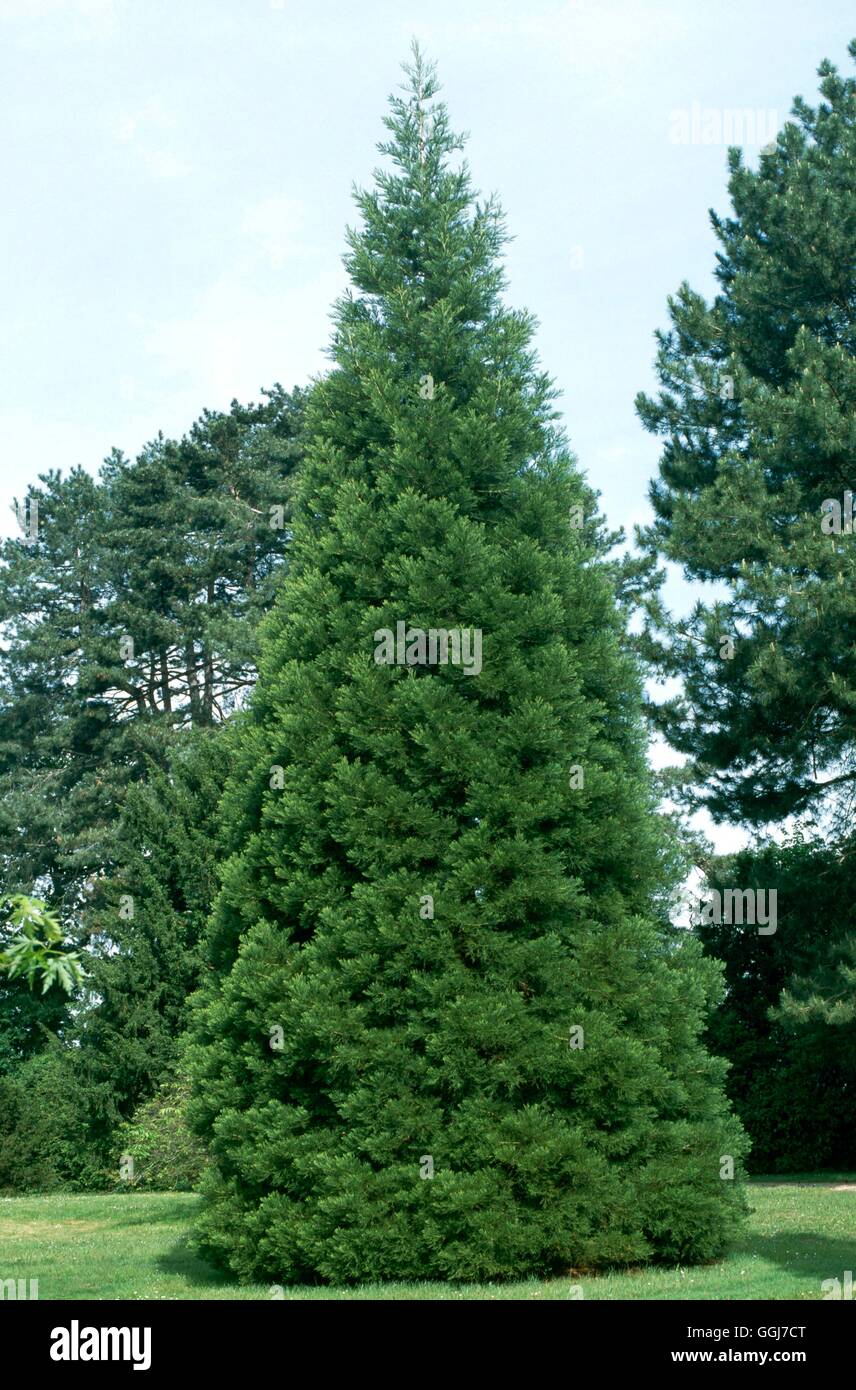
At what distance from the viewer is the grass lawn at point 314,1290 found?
8547mm

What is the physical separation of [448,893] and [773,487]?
14577 mm

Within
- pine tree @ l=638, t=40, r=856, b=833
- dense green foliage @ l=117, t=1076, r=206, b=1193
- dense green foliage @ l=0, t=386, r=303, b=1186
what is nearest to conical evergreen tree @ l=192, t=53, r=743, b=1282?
pine tree @ l=638, t=40, r=856, b=833

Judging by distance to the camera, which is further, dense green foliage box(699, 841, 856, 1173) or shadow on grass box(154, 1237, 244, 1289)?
dense green foliage box(699, 841, 856, 1173)

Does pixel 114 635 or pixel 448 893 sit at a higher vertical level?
pixel 114 635

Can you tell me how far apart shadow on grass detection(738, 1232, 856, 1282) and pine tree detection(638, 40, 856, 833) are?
8.95 meters

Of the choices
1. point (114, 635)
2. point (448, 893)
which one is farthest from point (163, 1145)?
point (114, 635)

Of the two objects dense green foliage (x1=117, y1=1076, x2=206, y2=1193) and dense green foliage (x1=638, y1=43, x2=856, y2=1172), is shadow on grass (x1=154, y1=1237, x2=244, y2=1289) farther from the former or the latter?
dense green foliage (x1=638, y1=43, x2=856, y2=1172)

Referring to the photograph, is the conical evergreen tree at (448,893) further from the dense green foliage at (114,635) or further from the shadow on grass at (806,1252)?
the dense green foliage at (114,635)

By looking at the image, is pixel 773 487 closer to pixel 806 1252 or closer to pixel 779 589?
pixel 779 589

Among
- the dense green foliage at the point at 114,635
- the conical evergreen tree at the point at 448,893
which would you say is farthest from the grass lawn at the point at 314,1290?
the dense green foliage at the point at 114,635

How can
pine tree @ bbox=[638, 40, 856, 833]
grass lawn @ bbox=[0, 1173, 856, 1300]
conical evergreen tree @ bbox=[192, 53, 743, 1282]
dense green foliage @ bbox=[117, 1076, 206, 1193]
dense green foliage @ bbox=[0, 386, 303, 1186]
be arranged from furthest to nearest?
1. dense green foliage @ bbox=[0, 386, 303, 1186]
2. dense green foliage @ bbox=[117, 1076, 206, 1193]
3. pine tree @ bbox=[638, 40, 856, 833]
4. conical evergreen tree @ bbox=[192, 53, 743, 1282]
5. grass lawn @ bbox=[0, 1173, 856, 1300]

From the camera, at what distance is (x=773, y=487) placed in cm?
2188

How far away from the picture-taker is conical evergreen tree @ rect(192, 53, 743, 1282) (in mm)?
9078
